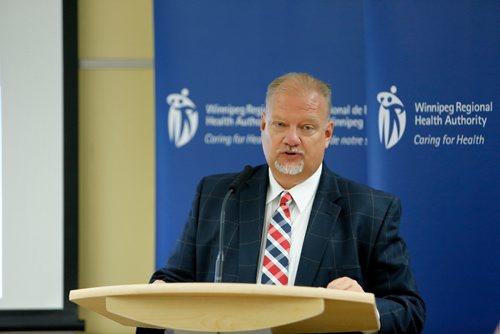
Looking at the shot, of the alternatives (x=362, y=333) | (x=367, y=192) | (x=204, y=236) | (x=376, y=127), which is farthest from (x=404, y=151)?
(x=362, y=333)

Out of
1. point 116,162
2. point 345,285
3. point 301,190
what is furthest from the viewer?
point 116,162

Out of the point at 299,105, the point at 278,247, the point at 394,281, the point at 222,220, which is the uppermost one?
the point at 299,105

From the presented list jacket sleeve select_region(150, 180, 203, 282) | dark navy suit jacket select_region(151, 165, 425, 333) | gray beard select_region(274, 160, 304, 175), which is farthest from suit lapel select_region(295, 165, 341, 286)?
jacket sleeve select_region(150, 180, 203, 282)

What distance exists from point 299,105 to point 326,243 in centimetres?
49

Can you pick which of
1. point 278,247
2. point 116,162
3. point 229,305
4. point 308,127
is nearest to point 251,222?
point 278,247

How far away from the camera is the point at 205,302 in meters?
1.90

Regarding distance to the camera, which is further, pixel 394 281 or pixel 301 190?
pixel 301 190

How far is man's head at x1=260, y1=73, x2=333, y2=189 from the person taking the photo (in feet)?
9.26

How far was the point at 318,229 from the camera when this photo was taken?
2.77 m

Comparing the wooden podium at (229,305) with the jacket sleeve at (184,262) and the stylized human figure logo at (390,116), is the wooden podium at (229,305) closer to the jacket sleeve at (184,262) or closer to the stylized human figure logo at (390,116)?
the jacket sleeve at (184,262)

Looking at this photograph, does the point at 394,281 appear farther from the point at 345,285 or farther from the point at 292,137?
the point at 292,137

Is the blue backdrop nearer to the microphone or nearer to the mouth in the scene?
the mouth

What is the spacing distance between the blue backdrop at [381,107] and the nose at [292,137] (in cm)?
153

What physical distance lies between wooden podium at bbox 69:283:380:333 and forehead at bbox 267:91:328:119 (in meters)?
0.98
